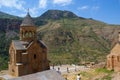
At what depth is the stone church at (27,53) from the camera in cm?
3657

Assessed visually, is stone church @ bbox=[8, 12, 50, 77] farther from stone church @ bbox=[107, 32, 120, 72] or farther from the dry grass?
stone church @ bbox=[107, 32, 120, 72]

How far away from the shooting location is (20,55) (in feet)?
121

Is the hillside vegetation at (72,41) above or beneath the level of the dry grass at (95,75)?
above

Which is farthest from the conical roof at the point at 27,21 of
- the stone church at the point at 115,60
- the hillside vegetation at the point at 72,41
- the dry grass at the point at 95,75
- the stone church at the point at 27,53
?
the hillside vegetation at the point at 72,41

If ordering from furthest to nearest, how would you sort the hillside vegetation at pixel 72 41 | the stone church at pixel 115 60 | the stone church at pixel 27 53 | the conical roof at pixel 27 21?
the hillside vegetation at pixel 72 41 → the stone church at pixel 115 60 → the conical roof at pixel 27 21 → the stone church at pixel 27 53

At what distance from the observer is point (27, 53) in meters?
36.9

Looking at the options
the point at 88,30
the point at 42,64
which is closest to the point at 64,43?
the point at 88,30

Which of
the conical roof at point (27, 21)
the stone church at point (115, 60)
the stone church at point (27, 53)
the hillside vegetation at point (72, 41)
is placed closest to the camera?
the stone church at point (27, 53)

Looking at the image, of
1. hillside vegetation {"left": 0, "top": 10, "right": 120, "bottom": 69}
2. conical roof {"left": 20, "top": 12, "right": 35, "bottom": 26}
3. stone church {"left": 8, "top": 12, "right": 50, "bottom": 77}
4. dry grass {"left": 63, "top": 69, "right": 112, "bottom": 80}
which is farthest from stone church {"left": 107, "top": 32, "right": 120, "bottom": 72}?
hillside vegetation {"left": 0, "top": 10, "right": 120, "bottom": 69}

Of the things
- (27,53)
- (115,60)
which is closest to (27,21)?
(27,53)

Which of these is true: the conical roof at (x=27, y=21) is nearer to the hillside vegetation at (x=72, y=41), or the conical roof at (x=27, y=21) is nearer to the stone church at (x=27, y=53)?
the stone church at (x=27, y=53)

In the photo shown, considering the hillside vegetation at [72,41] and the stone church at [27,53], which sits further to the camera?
the hillside vegetation at [72,41]

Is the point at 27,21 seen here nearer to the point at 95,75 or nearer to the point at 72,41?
the point at 95,75

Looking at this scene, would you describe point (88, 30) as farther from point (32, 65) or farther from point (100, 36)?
point (32, 65)
